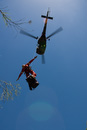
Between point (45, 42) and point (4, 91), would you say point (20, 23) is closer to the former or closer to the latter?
point (4, 91)

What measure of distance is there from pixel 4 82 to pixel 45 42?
7.64 m

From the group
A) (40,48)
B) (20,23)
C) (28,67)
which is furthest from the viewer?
(40,48)

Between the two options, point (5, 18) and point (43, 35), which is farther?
point (43, 35)

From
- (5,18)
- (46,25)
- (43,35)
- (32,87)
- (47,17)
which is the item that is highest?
(47,17)

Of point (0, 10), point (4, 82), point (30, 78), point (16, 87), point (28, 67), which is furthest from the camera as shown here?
point (28, 67)

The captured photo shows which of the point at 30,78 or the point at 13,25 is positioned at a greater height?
the point at 30,78

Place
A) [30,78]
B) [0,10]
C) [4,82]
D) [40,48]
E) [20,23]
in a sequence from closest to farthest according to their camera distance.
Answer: [0,10] < [20,23] < [4,82] < [30,78] < [40,48]

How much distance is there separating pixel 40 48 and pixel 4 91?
726cm

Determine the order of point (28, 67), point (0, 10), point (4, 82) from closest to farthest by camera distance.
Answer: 1. point (0, 10)
2. point (4, 82)
3. point (28, 67)

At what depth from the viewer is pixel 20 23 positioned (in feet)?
11.7

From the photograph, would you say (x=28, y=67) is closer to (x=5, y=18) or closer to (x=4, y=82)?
(x=4, y=82)

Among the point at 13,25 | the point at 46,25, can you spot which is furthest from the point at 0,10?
the point at 46,25

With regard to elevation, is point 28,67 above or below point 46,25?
below

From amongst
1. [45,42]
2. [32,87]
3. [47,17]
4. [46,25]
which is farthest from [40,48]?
[32,87]
